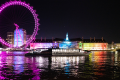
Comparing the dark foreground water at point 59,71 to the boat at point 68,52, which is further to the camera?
the boat at point 68,52

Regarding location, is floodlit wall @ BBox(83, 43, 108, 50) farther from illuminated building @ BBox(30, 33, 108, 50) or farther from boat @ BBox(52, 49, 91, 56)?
boat @ BBox(52, 49, 91, 56)

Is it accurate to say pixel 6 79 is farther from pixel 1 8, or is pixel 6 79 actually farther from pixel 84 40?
pixel 84 40

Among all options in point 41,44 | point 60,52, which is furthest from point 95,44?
point 60,52

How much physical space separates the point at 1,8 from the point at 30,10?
832 centimetres

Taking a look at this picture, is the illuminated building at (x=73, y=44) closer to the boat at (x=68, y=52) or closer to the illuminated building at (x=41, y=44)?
the illuminated building at (x=41, y=44)

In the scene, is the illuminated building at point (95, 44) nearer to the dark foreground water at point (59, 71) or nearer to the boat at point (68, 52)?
the boat at point (68, 52)

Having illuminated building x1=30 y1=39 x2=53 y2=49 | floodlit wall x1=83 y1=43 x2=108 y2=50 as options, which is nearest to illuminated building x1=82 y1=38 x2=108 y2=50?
floodlit wall x1=83 y1=43 x2=108 y2=50

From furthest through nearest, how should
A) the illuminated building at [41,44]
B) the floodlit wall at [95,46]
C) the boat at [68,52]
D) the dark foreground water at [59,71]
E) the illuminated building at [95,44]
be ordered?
the illuminated building at [41,44]
the illuminated building at [95,44]
the floodlit wall at [95,46]
the boat at [68,52]
the dark foreground water at [59,71]

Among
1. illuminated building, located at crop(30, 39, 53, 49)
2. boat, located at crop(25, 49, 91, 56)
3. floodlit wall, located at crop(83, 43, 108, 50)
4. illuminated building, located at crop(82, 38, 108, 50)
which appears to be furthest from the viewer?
illuminated building, located at crop(30, 39, 53, 49)

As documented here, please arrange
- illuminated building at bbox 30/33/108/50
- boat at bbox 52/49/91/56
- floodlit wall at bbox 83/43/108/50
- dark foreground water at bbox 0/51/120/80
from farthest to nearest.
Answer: illuminated building at bbox 30/33/108/50, floodlit wall at bbox 83/43/108/50, boat at bbox 52/49/91/56, dark foreground water at bbox 0/51/120/80

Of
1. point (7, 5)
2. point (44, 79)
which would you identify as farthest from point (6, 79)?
point (7, 5)

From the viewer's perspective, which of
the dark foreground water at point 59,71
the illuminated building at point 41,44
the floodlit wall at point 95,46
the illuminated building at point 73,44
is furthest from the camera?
the illuminated building at point 41,44

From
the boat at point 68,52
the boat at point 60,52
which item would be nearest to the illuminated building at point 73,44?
the boat at point 60,52

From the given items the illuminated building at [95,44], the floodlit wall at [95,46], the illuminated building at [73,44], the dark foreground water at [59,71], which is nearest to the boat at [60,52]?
the dark foreground water at [59,71]
